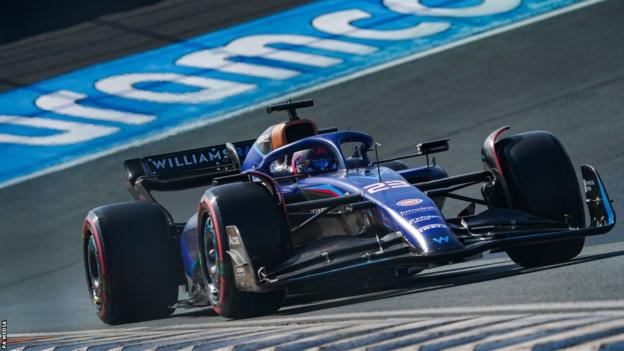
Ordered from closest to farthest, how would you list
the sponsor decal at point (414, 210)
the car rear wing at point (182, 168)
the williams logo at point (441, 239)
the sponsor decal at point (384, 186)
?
the williams logo at point (441, 239) → the sponsor decal at point (414, 210) → the sponsor decal at point (384, 186) → the car rear wing at point (182, 168)

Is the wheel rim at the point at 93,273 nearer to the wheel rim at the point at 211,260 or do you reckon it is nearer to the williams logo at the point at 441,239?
the wheel rim at the point at 211,260

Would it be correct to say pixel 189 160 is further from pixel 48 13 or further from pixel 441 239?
pixel 48 13

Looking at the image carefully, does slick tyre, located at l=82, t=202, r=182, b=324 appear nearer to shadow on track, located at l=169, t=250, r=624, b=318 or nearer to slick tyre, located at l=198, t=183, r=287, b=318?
shadow on track, located at l=169, t=250, r=624, b=318

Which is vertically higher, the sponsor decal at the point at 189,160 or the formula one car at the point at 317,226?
the sponsor decal at the point at 189,160

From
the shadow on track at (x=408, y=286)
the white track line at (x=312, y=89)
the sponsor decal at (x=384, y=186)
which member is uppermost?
the white track line at (x=312, y=89)

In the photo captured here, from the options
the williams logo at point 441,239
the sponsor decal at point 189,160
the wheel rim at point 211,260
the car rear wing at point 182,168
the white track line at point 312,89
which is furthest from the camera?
the white track line at point 312,89

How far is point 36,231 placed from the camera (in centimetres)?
1382

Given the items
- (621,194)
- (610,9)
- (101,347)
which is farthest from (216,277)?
(610,9)

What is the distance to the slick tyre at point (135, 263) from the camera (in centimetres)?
843

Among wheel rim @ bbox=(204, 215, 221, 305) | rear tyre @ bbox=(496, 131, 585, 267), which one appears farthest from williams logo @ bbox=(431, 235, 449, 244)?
wheel rim @ bbox=(204, 215, 221, 305)

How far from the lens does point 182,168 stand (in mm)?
10125

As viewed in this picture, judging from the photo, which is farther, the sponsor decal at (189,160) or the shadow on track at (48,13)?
the shadow on track at (48,13)

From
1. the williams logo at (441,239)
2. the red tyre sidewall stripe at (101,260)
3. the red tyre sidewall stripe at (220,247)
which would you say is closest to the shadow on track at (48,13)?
the red tyre sidewall stripe at (101,260)

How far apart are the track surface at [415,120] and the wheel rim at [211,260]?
329mm
